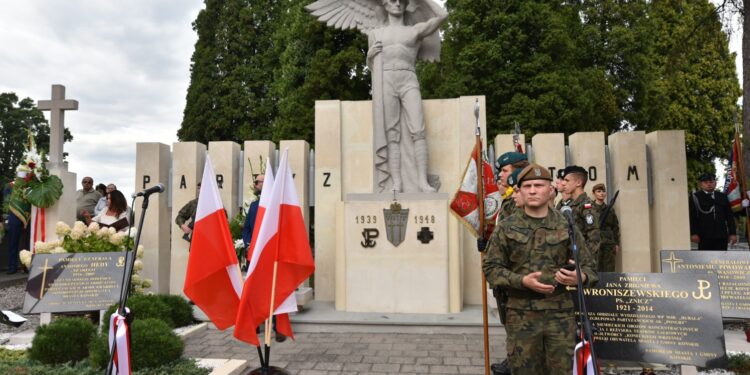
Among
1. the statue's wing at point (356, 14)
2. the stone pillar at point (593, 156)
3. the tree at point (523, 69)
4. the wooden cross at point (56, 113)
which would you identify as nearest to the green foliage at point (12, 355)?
the wooden cross at point (56, 113)

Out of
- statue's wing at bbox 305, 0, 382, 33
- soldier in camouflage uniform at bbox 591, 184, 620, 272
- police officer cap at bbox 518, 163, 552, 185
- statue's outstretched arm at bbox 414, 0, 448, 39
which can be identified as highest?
statue's wing at bbox 305, 0, 382, 33

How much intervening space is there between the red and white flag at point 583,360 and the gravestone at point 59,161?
772 centimetres

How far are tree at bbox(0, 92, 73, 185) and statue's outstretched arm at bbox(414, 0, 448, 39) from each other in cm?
2451

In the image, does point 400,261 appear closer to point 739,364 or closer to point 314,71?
point 739,364

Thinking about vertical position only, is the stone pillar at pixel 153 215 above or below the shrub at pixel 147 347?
above

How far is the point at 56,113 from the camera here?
297 inches

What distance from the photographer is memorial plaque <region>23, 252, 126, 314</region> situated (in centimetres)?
563

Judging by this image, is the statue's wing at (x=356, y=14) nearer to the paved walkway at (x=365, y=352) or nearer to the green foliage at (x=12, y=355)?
the paved walkway at (x=365, y=352)

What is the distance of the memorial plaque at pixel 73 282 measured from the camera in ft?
18.5

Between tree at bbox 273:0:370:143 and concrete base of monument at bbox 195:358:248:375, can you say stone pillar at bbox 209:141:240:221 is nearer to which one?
concrete base of monument at bbox 195:358:248:375

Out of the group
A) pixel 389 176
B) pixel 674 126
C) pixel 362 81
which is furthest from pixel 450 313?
pixel 674 126

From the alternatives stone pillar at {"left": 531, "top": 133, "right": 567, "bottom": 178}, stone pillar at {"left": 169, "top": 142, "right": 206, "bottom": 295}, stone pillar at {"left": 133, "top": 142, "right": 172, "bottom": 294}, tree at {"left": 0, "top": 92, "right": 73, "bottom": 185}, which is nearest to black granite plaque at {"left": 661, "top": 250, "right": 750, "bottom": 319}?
stone pillar at {"left": 531, "top": 133, "right": 567, "bottom": 178}

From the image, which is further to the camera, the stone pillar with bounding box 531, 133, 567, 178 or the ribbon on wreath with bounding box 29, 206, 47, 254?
the stone pillar with bounding box 531, 133, 567, 178

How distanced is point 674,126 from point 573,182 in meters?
23.3
